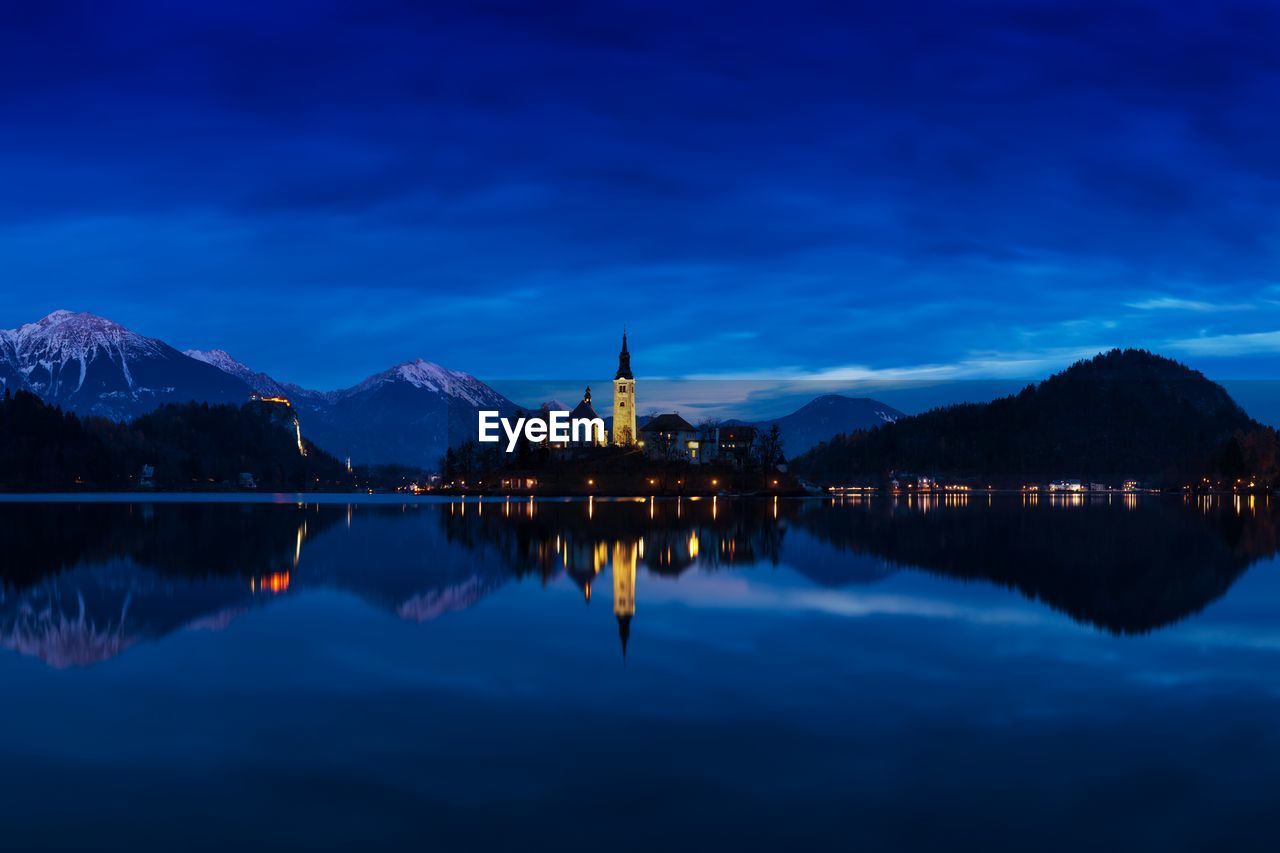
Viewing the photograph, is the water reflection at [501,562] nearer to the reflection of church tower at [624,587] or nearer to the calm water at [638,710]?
the reflection of church tower at [624,587]

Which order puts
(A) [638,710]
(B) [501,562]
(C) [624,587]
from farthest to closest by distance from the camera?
(B) [501,562], (C) [624,587], (A) [638,710]

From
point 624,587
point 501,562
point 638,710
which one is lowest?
point 638,710

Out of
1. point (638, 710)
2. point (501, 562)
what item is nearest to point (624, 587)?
point (501, 562)

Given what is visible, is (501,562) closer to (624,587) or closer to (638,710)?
(624,587)

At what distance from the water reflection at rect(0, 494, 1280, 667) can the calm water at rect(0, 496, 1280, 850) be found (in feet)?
Result: 1.11

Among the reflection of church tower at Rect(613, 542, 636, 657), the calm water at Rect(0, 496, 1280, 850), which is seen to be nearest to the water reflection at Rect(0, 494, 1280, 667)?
the reflection of church tower at Rect(613, 542, 636, 657)

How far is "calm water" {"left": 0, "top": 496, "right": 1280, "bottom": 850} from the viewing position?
39.5ft

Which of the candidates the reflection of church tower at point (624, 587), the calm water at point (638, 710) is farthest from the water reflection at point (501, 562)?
the calm water at point (638, 710)

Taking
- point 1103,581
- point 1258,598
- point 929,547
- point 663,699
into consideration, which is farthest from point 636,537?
point 663,699

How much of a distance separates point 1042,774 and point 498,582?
27.7 metres

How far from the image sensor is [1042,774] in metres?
13.8

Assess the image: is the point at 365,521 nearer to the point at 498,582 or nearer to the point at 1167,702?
the point at 498,582

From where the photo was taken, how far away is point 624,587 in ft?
123

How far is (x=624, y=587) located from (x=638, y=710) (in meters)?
19.7
